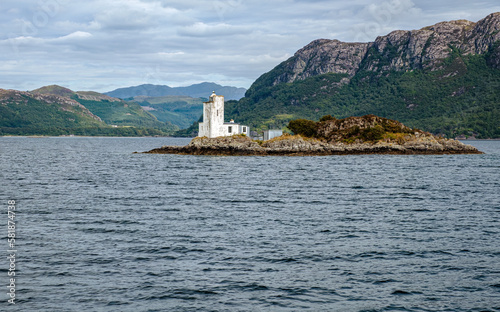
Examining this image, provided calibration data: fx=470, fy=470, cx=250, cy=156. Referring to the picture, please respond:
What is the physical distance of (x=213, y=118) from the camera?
10131cm

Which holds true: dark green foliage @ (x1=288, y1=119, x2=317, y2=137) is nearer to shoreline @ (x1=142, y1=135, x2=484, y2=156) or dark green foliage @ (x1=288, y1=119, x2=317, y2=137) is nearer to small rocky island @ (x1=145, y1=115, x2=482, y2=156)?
small rocky island @ (x1=145, y1=115, x2=482, y2=156)

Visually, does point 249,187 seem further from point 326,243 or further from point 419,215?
point 326,243

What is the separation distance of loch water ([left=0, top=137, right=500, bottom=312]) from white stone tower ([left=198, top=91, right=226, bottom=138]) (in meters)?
57.7

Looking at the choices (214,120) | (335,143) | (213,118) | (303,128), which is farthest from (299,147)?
(213,118)

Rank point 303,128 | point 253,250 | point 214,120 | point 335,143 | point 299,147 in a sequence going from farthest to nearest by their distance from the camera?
1. point 303,128
2. point 335,143
3. point 299,147
4. point 214,120
5. point 253,250

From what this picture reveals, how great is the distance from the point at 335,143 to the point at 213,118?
28980 mm

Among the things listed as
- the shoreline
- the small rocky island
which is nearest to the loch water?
the shoreline

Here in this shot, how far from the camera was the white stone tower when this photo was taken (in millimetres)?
101250

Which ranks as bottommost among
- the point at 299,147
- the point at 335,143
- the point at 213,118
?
the point at 299,147

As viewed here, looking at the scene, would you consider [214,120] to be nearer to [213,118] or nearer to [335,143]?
[213,118]

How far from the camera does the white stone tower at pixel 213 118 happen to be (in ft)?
332

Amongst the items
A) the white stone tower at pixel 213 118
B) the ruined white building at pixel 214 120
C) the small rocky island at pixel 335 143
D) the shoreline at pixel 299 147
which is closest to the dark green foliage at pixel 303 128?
the small rocky island at pixel 335 143

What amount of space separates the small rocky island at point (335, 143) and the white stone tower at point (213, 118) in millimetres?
1874

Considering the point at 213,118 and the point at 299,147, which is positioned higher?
the point at 213,118
